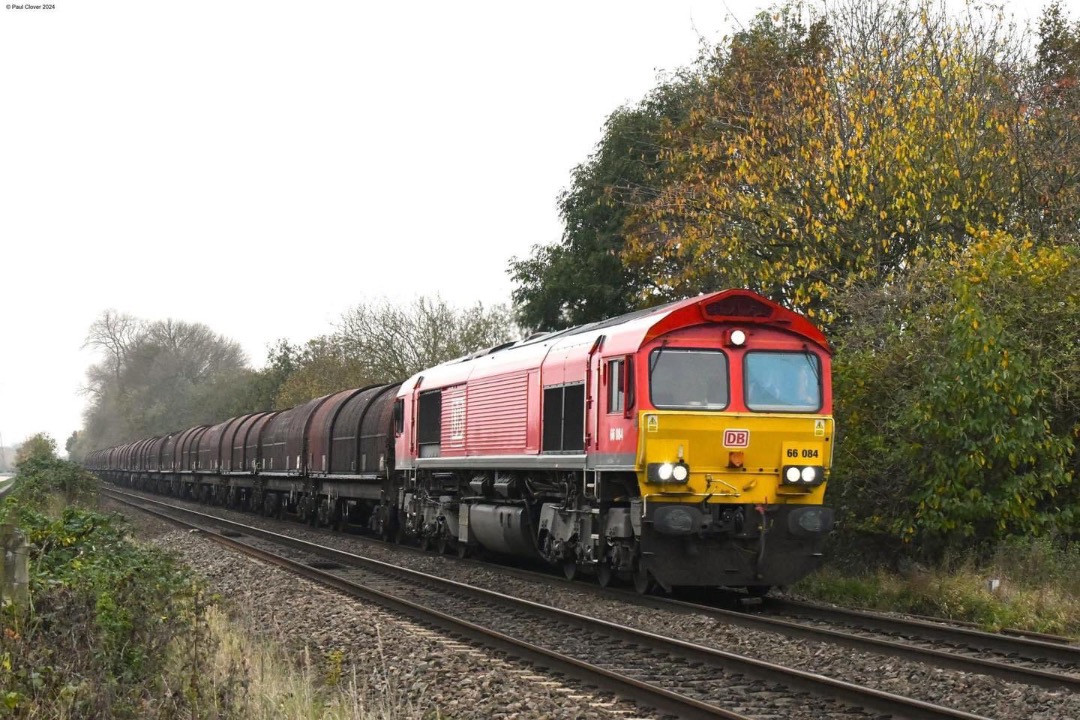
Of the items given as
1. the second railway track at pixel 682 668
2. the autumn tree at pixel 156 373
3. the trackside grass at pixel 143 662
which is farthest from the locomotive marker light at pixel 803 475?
the autumn tree at pixel 156 373

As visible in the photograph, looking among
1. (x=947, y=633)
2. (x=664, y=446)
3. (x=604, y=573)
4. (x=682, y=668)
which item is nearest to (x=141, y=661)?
(x=682, y=668)

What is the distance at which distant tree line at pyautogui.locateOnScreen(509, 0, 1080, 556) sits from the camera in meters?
14.2

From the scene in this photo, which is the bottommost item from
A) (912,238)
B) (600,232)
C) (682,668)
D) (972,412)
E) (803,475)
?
(682,668)

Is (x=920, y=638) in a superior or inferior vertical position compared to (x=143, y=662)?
inferior

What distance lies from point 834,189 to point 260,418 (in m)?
23.8

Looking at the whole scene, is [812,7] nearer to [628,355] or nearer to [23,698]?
[628,355]

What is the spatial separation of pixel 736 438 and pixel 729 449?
0.47 ft

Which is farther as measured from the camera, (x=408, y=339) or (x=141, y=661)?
(x=408, y=339)

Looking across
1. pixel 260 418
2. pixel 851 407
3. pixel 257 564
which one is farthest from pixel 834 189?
pixel 260 418

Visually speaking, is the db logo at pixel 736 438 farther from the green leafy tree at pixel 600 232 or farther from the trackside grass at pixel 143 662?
the green leafy tree at pixel 600 232

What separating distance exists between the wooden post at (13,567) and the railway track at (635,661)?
3.97m

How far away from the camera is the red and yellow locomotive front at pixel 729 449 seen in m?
13.2

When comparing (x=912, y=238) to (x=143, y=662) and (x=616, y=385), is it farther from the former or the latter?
(x=143, y=662)

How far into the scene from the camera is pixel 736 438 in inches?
529
